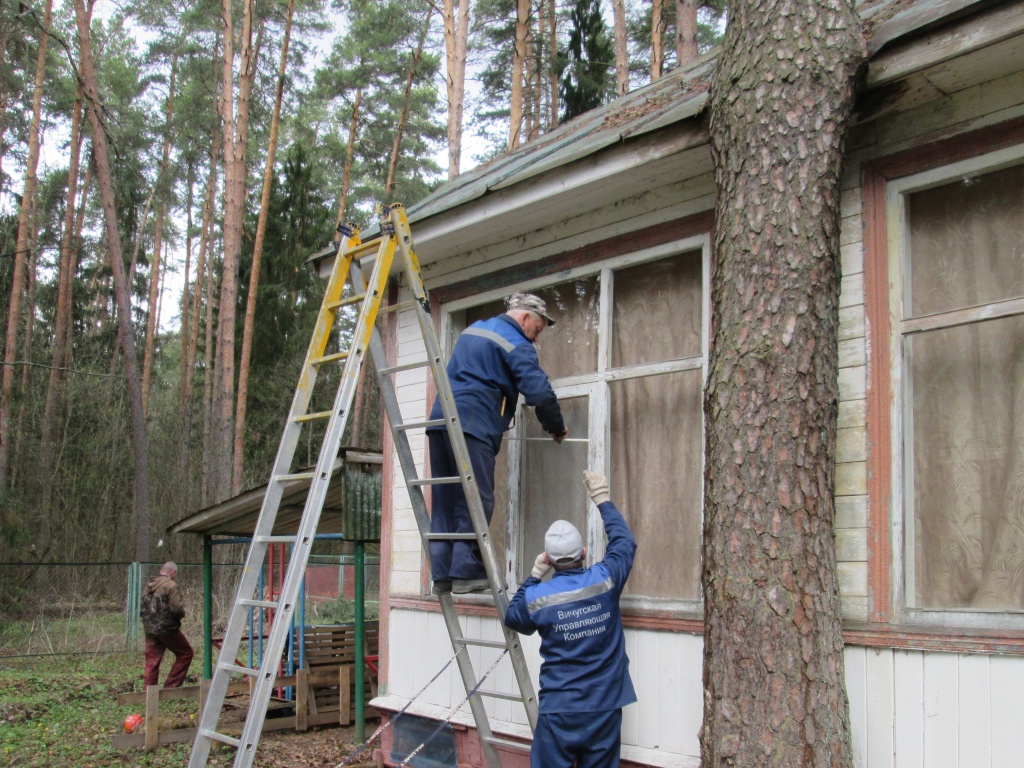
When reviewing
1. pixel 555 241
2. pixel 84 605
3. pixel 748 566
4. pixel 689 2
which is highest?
pixel 689 2

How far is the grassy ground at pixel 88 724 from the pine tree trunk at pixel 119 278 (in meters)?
3.81

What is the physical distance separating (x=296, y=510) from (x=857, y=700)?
643 cm

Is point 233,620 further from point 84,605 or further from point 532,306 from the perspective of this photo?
point 84,605

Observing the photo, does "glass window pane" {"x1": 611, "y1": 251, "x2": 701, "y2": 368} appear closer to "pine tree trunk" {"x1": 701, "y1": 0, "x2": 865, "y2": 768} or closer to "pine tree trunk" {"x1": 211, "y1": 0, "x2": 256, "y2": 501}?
"pine tree trunk" {"x1": 701, "y1": 0, "x2": 865, "y2": 768}

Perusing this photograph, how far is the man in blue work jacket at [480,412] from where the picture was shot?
4.43 meters

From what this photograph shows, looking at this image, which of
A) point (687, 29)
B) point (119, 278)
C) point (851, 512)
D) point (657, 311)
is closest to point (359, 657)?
point (657, 311)

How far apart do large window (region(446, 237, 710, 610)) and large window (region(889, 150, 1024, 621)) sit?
1.02m

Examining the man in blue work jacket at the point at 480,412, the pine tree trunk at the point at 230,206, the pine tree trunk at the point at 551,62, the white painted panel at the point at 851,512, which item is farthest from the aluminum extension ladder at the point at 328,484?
the pine tree trunk at the point at 551,62

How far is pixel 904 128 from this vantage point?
3.92 metres

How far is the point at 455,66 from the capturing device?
61.4ft

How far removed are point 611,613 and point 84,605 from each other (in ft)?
54.1

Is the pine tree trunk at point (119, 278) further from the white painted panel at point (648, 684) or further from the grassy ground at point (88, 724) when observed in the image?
the white painted panel at point (648, 684)

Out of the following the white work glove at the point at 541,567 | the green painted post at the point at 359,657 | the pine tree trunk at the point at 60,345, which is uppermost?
the pine tree trunk at the point at 60,345

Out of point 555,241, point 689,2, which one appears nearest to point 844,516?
point 555,241
